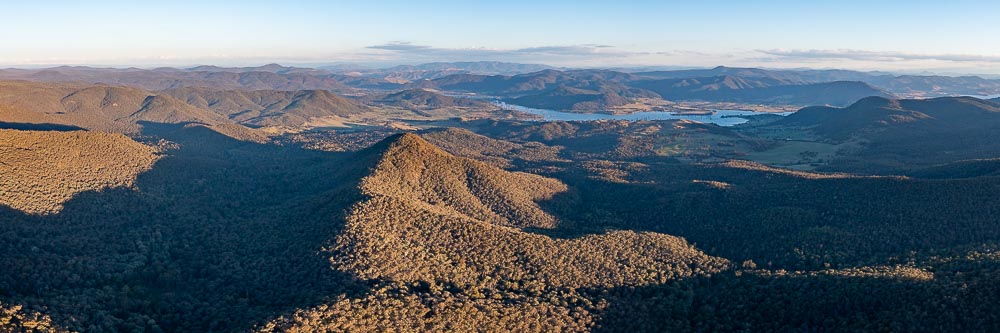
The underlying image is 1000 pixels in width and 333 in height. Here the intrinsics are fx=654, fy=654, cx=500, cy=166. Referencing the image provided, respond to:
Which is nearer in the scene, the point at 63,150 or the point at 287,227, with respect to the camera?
the point at 287,227

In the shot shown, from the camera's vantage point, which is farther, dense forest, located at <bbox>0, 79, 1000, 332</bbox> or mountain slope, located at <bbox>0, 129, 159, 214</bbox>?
mountain slope, located at <bbox>0, 129, 159, 214</bbox>

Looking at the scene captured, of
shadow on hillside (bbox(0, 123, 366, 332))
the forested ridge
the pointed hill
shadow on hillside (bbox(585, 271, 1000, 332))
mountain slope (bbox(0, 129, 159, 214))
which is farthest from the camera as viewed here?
mountain slope (bbox(0, 129, 159, 214))

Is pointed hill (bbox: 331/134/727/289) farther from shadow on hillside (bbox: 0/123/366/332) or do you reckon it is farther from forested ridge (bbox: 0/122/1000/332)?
shadow on hillside (bbox: 0/123/366/332)

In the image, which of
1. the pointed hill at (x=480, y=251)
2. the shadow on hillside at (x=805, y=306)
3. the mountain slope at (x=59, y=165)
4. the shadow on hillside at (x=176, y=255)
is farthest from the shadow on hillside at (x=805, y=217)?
the mountain slope at (x=59, y=165)

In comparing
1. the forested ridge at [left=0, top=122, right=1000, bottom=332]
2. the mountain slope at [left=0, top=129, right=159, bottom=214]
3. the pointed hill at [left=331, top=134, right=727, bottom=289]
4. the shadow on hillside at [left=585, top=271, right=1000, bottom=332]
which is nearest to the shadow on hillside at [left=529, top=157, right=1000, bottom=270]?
the forested ridge at [left=0, top=122, right=1000, bottom=332]

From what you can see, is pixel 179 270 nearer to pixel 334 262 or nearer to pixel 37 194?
pixel 334 262

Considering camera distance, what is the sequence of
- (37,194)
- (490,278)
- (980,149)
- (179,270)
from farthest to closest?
(980,149), (37,194), (179,270), (490,278)

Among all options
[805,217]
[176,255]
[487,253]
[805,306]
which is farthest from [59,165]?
[805,217]

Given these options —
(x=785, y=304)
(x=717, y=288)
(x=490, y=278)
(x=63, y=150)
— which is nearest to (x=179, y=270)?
(x=490, y=278)

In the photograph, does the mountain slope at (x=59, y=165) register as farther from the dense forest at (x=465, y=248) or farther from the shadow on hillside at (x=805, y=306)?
the shadow on hillside at (x=805, y=306)
